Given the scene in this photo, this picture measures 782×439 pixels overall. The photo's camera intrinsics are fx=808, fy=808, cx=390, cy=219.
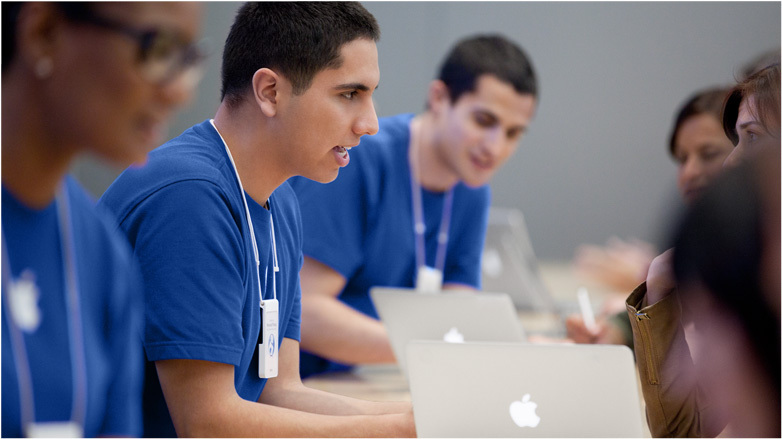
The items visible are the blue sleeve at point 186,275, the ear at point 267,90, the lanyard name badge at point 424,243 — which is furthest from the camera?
the lanyard name badge at point 424,243

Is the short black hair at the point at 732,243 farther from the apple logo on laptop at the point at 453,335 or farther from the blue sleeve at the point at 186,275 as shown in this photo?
the apple logo on laptop at the point at 453,335

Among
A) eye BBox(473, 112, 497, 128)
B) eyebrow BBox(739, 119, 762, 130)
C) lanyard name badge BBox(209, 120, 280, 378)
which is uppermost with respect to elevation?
eye BBox(473, 112, 497, 128)

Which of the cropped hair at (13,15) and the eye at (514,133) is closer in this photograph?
the cropped hair at (13,15)

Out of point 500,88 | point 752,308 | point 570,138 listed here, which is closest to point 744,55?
point 570,138

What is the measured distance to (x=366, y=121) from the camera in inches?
44.7

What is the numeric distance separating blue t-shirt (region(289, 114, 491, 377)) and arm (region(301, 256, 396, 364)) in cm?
3

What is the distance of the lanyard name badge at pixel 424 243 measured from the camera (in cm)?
208

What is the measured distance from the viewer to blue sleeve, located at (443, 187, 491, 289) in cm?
228

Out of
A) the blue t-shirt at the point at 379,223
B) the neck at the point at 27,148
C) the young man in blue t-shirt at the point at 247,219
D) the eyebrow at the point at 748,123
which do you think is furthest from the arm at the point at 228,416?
the blue t-shirt at the point at 379,223

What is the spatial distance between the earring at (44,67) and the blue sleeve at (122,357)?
0.72 ft

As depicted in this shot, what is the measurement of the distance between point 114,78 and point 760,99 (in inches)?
37.0

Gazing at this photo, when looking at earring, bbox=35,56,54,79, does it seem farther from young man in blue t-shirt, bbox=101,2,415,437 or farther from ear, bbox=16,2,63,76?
young man in blue t-shirt, bbox=101,2,415,437

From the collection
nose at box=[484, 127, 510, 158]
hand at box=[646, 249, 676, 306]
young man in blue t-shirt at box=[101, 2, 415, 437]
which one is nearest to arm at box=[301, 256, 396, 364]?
nose at box=[484, 127, 510, 158]

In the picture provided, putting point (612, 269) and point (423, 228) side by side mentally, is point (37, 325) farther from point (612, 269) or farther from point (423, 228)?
point (612, 269)
